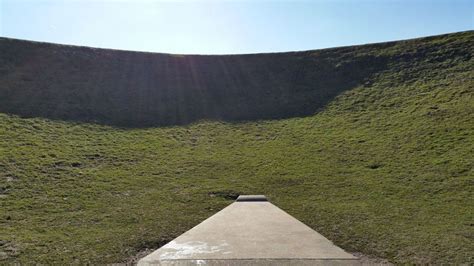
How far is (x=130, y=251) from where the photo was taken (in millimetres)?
7695

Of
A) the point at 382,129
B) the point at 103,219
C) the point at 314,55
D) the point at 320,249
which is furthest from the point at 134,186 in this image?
the point at 314,55

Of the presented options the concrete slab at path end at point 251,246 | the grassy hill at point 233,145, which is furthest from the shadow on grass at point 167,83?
the concrete slab at path end at point 251,246

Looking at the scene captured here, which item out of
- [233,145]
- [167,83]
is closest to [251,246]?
[233,145]

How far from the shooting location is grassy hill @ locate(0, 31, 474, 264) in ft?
28.6

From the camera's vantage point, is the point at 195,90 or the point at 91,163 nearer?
the point at 91,163

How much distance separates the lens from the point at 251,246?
20.5 ft

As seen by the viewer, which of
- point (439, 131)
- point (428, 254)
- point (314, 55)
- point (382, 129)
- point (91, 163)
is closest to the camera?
point (428, 254)

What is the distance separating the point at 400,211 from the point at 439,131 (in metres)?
8.40

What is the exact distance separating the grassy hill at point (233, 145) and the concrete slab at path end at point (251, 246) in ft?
4.97

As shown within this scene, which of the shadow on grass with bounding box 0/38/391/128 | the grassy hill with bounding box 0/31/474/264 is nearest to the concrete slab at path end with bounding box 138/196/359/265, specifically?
the grassy hill with bounding box 0/31/474/264

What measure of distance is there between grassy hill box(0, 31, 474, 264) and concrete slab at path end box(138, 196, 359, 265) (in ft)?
4.97

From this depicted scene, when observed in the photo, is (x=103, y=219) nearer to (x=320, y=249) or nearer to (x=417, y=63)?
(x=320, y=249)

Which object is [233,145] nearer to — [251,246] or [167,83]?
[167,83]

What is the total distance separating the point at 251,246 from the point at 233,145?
11.9 metres
